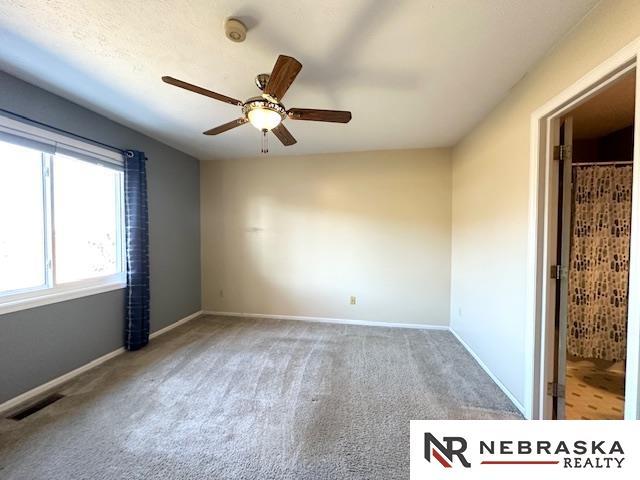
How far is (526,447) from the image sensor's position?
1.12m

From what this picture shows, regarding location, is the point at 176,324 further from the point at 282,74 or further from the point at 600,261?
the point at 600,261

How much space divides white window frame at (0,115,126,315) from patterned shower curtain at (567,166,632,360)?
4678 mm

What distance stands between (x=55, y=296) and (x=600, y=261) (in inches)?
198

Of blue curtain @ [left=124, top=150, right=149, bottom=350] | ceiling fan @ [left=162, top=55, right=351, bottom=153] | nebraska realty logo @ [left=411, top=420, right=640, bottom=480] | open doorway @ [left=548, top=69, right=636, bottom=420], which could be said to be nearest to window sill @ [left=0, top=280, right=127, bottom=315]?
blue curtain @ [left=124, top=150, right=149, bottom=350]

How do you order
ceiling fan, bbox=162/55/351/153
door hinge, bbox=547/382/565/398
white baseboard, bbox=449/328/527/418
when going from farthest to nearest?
white baseboard, bbox=449/328/527/418, door hinge, bbox=547/382/565/398, ceiling fan, bbox=162/55/351/153

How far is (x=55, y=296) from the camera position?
2121 millimetres

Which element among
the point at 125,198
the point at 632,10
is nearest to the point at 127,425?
the point at 125,198

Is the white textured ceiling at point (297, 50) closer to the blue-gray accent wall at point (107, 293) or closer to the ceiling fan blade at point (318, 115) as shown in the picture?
the blue-gray accent wall at point (107, 293)

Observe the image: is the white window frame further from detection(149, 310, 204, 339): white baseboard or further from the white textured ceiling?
detection(149, 310, 204, 339): white baseboard

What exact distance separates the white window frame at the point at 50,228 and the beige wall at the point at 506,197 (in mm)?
3568

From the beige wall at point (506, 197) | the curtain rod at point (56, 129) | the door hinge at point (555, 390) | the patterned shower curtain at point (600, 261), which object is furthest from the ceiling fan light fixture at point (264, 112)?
the patterned shower curtain at point (600, 261)

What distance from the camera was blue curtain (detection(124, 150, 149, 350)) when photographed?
8.88 ft

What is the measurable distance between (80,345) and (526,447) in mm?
3277

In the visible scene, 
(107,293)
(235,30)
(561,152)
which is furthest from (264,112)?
(107,293)
